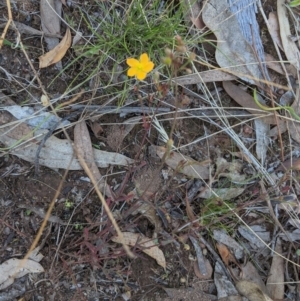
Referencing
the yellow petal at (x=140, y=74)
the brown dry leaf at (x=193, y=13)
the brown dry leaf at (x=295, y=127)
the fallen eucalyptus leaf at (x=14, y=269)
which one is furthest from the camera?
the brown dry leaf at (x=295, y=127)

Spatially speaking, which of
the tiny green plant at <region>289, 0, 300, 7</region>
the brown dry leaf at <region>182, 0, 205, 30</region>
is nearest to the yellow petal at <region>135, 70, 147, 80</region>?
the brown dry leaf at <region>182, 0, 205, 30</region>

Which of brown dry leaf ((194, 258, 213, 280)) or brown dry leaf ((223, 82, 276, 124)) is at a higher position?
brown dry leaf ((223, 82, 276, 124))

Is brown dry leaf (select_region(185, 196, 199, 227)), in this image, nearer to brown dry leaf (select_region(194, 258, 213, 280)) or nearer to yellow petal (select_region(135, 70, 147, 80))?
brown dry leaf (select_region(194, 258, 213, 280))

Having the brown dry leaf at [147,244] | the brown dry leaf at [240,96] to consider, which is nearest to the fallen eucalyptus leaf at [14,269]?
the brown dry leaf at [147,244]

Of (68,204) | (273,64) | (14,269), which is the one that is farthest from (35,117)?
(273,64)

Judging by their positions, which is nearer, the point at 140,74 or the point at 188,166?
the point at 140,74

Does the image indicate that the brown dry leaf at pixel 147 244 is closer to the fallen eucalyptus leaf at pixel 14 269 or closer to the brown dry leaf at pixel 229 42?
the fallen eucalyptus leaf at pixel 14 269

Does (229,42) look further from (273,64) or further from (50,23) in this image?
(50,23)
